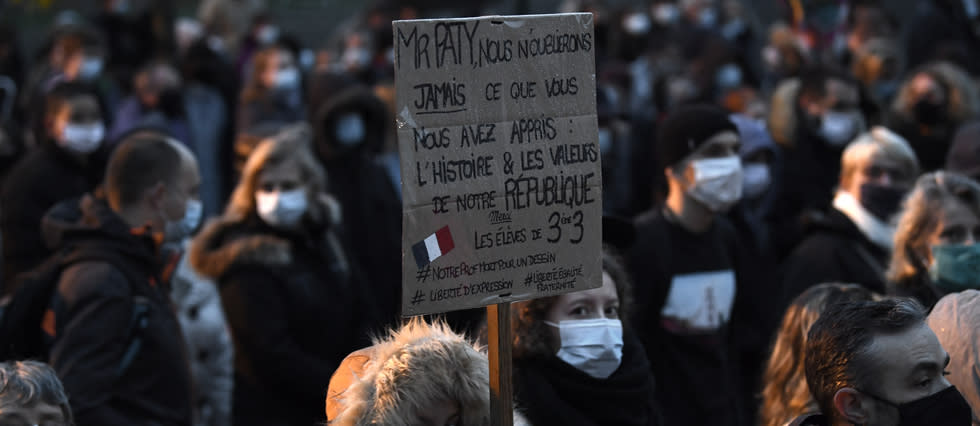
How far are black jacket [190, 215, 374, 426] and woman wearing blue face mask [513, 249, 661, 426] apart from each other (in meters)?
1.64

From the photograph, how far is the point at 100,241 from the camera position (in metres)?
4.17

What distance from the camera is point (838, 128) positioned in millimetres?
7668

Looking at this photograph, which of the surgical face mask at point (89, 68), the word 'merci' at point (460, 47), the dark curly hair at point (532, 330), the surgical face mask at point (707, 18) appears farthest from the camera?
the surgical face mask at point (707, 18)

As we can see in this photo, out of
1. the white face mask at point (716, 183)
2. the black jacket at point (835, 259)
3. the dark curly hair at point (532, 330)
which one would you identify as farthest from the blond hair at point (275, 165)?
the black jacket at point (835, 259)

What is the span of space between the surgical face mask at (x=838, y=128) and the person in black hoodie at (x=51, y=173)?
185 inches

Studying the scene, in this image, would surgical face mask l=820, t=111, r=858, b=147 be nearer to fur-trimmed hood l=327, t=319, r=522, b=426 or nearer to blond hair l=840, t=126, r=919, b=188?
Result: blond hair l=840, t=126, r=919, b=188

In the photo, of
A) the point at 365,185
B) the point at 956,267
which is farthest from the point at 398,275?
the point at 956,267

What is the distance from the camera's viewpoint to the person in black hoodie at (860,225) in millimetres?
5156

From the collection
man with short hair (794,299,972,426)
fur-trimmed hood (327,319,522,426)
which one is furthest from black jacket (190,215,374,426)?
man with short hair (794,299,972,426)

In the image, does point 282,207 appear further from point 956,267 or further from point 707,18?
point 707,18

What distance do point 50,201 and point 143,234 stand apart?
2664mm

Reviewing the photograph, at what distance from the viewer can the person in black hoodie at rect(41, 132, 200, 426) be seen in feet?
12.9

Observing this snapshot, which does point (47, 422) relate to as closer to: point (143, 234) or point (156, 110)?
point (143, 234)

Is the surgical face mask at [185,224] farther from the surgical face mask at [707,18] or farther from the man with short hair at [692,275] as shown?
the surgical face mask at [707,18]
